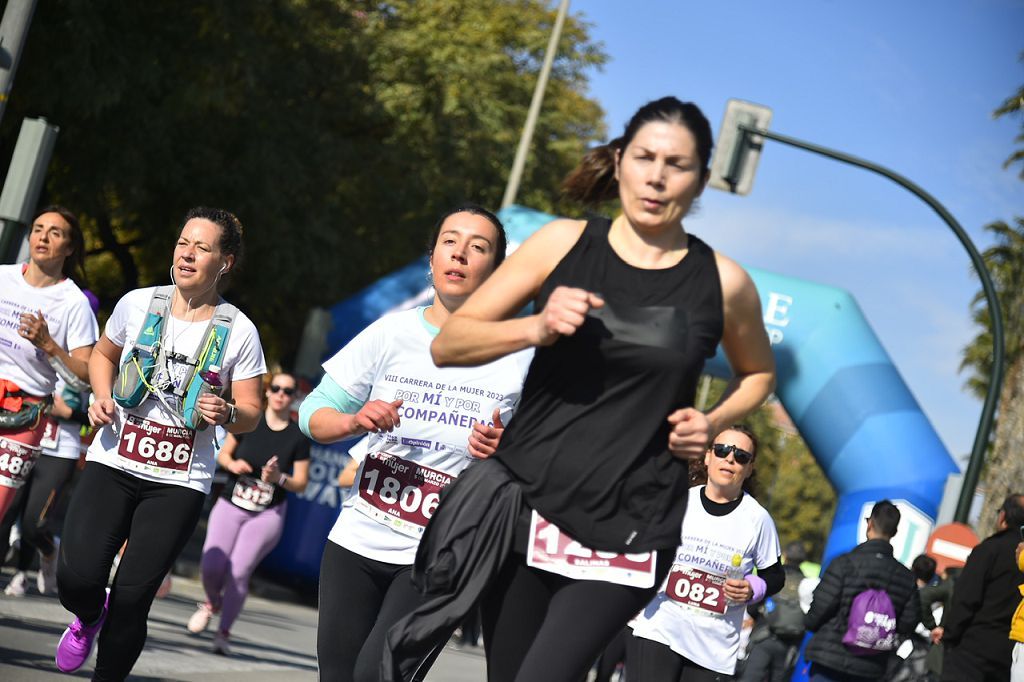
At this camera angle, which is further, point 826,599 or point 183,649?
point 183,649

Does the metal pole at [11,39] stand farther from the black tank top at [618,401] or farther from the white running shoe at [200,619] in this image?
the black tank top at [618,401]

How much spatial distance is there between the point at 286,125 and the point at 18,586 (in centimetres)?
1394

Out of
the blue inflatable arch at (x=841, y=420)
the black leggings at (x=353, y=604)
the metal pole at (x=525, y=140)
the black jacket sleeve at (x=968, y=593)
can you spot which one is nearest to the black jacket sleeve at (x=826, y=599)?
the black jacket sleeve at (x=968, y=593)

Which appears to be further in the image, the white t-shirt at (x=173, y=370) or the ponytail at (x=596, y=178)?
the white t-shirt at (x=173, y=370)

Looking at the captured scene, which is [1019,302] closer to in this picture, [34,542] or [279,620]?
[279,620]

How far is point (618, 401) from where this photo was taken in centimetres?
367

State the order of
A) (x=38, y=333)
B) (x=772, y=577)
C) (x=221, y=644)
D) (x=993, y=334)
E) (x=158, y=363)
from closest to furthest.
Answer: (x=158, y=363) → (x=38, y=333) → (x=772, y=577) → (x=221, y=644) → (x=993, y=334)

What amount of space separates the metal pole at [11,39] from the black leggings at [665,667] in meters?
6.06

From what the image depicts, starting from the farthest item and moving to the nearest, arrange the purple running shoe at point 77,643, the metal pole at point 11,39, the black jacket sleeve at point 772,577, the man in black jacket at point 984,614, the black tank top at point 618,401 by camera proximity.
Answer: the metal pole at point 11,39 → the man in black jacket at point 984,614 → the black jacket sleeve at point 772,577 → the purple running shoe at point 77,643 → the black tank top at point 618,401

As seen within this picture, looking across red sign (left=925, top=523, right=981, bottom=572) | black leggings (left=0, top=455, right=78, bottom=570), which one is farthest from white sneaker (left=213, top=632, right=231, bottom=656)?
red sign (left=925, top=523, right=981, bottom=572)

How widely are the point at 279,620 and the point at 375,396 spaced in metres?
9.86

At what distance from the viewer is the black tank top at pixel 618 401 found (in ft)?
12.0

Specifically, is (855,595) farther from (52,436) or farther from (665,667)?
(52,436)

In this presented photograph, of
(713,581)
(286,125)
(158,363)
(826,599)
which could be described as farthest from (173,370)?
(286,125)
